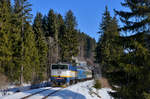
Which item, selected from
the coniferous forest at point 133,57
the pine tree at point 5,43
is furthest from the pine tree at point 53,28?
the coniferous forest at point 133,57

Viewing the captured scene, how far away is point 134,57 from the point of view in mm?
12117

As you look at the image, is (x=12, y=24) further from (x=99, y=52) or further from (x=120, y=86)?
(x=120, y=86)

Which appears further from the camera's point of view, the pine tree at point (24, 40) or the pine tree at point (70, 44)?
the pine tree at point (70, 44)

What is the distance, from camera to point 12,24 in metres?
33.7

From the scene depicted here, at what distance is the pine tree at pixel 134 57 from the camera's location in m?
11.5

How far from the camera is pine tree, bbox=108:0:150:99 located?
451 inches

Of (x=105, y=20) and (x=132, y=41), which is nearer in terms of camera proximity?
(x=132, y=41)

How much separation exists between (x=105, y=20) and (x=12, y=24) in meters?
19.0

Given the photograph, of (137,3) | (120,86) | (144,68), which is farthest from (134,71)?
(137,3)

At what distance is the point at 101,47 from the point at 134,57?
1244 inches

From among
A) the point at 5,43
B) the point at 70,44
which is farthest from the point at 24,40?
the point at 70,44

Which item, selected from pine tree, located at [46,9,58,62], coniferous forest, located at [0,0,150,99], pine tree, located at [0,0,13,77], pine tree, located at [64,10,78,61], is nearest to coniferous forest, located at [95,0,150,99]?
coniferous forest, located at [0,0,150,99]

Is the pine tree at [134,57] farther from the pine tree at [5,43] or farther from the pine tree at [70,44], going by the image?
the pine tree at [70,44]

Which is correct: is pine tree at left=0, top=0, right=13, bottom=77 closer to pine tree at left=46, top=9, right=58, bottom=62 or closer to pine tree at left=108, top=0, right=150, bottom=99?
pine tree at left=108, top=0, right=150, bottom=99
